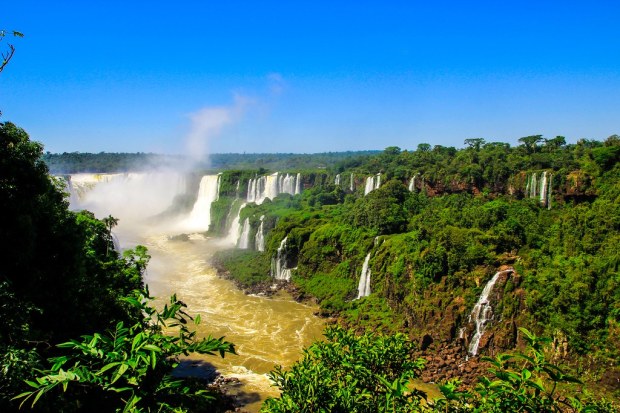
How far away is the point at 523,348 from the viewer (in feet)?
64.4

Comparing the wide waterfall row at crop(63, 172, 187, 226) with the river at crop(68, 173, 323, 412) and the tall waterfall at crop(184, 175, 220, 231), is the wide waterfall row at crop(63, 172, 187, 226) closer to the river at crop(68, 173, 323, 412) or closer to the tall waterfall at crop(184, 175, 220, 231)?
the river at crop(68, 173, 323, 412)

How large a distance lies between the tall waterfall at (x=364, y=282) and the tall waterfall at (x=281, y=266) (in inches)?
348

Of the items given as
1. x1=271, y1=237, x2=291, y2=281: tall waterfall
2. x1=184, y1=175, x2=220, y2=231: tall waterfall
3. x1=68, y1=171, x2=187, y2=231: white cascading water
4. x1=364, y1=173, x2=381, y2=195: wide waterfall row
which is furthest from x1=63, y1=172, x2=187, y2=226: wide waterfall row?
x1=271, y1=237, x2=291, y2=281: tall waterfall

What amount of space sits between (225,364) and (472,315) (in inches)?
542

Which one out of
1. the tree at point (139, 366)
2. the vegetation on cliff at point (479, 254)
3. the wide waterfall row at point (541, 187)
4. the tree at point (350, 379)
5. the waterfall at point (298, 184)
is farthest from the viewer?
the waterfall at point (298, 184)

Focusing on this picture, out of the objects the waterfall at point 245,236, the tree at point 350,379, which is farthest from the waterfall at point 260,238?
the tree at point 350,379

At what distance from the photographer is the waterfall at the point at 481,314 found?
21.2m

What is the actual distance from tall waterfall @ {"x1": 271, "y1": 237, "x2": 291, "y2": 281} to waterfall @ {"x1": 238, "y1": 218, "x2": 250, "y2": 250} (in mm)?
9808

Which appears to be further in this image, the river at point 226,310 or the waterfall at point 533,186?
the waterfall at point 533,186

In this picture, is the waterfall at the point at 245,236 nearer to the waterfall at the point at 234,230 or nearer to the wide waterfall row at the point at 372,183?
the waterfall at the point at 234,230

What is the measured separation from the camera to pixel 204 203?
68.8 meters

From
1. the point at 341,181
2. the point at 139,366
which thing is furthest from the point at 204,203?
the point at 139,366

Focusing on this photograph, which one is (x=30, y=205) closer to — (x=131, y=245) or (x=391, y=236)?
(x=391, y=236)

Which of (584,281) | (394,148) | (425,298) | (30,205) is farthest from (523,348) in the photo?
(394,148)
